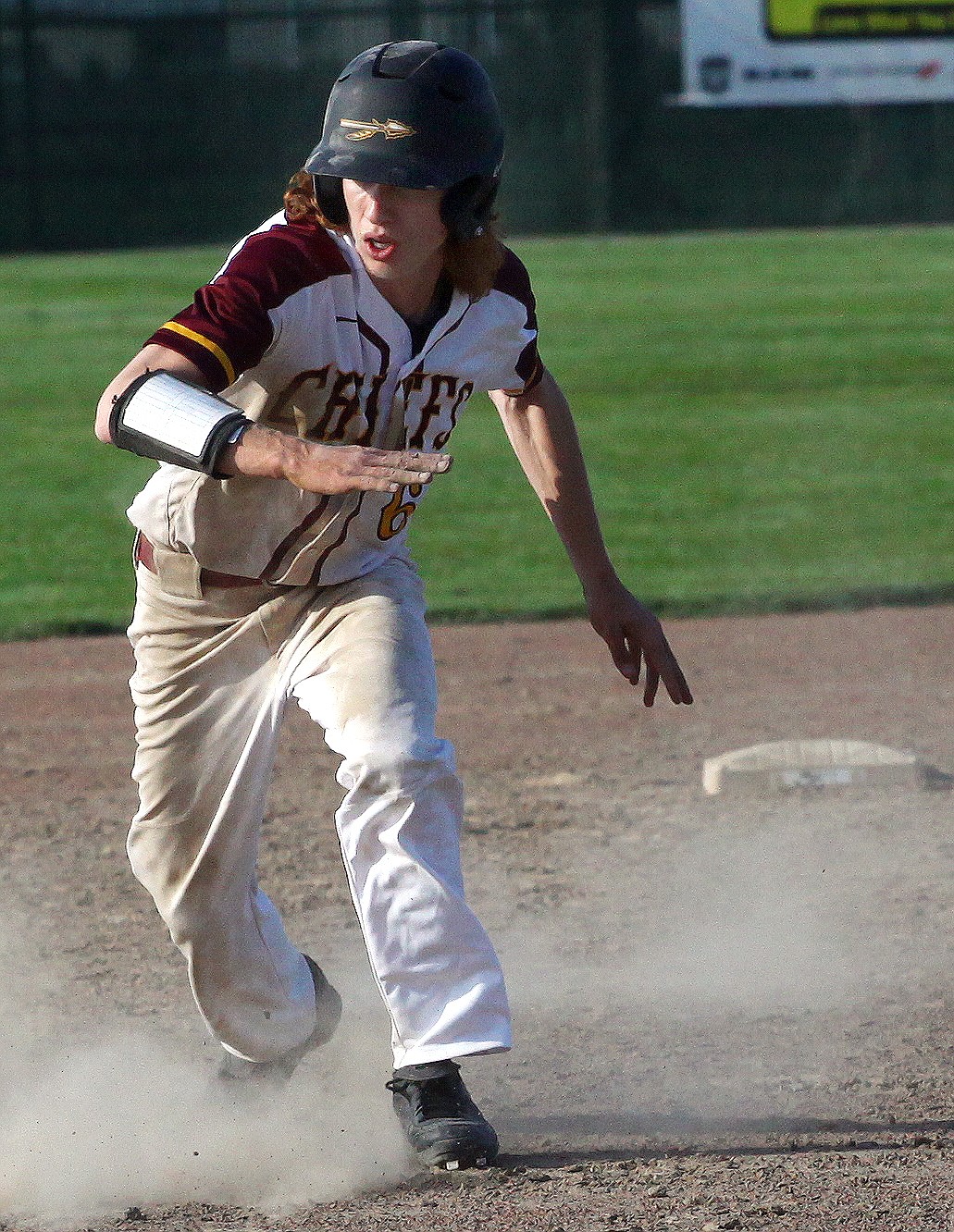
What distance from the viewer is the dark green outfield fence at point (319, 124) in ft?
72.4

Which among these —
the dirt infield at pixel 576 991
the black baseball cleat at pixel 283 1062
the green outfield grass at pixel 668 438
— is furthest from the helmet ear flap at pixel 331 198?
the green outfield grass at pixel 668 438

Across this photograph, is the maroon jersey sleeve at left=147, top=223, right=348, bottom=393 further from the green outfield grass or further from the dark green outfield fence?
the dark green outfield fence

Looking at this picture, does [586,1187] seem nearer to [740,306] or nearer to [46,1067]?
[46,1067]

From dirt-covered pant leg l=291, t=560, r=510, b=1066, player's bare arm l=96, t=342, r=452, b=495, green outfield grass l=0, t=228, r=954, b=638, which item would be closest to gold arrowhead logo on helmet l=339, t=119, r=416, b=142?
player's bare arm l=96, t=342, r=452, b=495

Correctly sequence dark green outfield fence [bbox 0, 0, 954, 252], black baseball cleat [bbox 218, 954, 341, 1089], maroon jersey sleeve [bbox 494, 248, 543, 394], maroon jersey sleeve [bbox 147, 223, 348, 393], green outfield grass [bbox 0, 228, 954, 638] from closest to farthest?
maroon jersey sleeve [bbox 147, 223, 348, 393]
maroon jersey sleeve [bbox 494, 248, 543, 394]
black baseball cleat [bbox 218, 954, 341, 1089]
green outfield grass [bbox 0, 228, 954, 638]
dark green outfield fence [bbox 0, 0, 954, 252]

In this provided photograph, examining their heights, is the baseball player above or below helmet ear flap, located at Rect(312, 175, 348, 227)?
below

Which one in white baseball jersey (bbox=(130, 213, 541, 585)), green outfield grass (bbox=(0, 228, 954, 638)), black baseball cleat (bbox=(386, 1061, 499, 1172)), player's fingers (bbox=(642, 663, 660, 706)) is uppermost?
white baseball jersey (bbox=(130, 213, 541, 585))

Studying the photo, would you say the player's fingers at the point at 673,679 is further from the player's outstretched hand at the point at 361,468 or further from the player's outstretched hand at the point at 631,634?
the player's outstretched hand at the point at 361,468

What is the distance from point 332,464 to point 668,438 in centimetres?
966

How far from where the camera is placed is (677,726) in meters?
6.00

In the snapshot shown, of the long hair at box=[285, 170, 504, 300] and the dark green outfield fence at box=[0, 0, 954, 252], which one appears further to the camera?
Answer: the dark green outfield fence at box=[0, 0, 954, 252]

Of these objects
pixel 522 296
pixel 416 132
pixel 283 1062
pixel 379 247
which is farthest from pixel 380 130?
pixel 283 1062

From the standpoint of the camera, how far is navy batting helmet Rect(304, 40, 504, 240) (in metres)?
2.85

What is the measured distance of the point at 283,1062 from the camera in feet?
11.0
